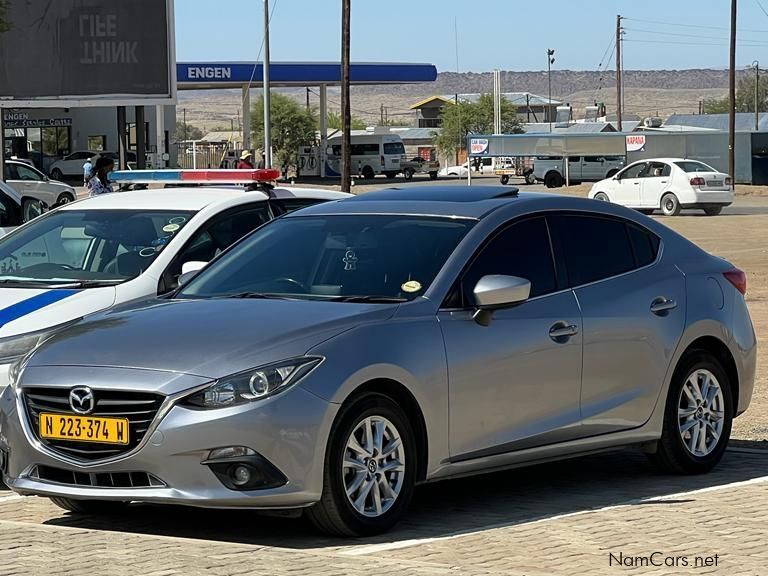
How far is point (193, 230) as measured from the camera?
32.2 feet

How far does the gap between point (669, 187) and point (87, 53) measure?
18471 mm

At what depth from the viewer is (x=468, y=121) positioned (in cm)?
11169

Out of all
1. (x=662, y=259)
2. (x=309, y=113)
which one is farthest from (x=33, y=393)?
(x=309, y=113)

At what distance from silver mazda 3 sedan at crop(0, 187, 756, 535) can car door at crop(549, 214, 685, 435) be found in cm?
1

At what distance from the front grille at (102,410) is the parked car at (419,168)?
230ft

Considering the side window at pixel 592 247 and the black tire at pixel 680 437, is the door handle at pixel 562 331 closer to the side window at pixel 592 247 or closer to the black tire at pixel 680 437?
the side window at pixel 592 247

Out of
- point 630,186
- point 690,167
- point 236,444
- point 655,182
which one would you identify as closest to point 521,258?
point 236,444

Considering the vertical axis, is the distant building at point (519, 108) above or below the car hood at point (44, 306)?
above

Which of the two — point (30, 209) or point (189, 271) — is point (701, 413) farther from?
point (30, 209)

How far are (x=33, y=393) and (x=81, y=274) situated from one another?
2921mm

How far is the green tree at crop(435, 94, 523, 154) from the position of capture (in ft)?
362

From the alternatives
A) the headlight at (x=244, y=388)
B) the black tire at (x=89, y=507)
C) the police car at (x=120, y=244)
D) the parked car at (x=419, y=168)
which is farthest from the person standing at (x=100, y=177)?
the parked car at (x=419, y=168)

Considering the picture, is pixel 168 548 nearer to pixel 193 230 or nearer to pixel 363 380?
pixel 363 380

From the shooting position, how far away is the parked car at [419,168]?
3039 inches
